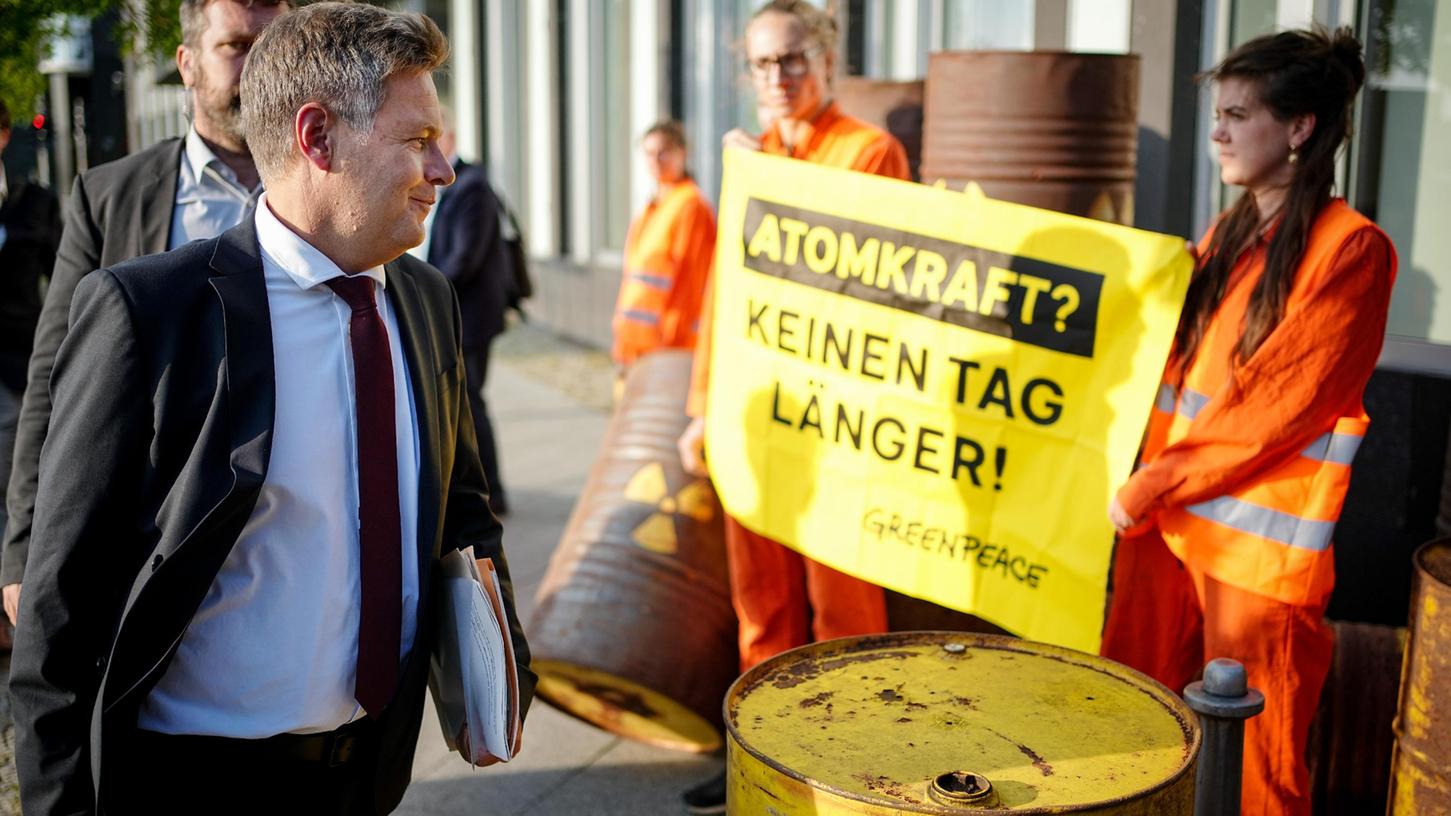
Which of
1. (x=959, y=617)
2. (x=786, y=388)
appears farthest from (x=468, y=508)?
(x=959, y=617)

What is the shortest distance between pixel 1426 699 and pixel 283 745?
2030mm

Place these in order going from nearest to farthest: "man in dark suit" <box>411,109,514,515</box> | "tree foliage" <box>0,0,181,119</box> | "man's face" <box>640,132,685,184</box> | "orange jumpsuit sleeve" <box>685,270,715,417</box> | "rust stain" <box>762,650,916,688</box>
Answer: "rust stain" <box>762,650,916,688</box>, "orange jumpsuit sleeve" <box>685,270,715,417</box>, "tree foliage" <box>0,0,181,119</box>, "man in dark suit" <box>411,109,514,515</box>, "man's face" <box>640,132,685,184</box>

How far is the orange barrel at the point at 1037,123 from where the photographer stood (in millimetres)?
3600

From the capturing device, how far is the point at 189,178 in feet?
9.64

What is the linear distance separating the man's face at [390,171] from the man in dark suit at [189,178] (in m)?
1.05

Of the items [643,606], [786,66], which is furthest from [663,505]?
[786,66]

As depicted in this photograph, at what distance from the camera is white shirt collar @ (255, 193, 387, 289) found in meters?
1.91

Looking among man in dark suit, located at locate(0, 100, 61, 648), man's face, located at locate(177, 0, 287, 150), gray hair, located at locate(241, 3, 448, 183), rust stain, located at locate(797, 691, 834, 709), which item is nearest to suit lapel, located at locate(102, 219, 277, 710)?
gray hair, located at locate(241, 3, 448, 183)

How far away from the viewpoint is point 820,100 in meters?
3.70

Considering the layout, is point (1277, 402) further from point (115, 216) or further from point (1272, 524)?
point (115, 216)

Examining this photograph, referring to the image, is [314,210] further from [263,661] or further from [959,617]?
[959,617]

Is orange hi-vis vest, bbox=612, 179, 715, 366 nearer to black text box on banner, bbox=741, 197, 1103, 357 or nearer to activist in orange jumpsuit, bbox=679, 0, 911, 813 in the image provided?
activist in orange jumpsuit, bbox=679, 0, 911, 813

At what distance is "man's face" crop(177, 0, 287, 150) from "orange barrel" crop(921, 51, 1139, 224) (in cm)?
174

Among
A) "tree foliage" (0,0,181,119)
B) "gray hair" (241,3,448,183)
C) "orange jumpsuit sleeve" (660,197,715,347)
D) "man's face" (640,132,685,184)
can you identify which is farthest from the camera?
"man's face" (640,132,685,184)
